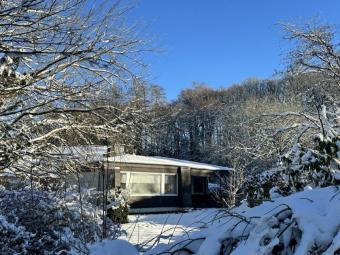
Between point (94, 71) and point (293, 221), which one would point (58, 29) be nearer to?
point (94, 71)

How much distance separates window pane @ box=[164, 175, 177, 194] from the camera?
2723 cm

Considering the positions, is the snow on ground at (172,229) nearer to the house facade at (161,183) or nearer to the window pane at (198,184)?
the house facade at (161,183)

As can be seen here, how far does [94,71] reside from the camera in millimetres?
13055

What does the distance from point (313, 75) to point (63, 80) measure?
10316mm

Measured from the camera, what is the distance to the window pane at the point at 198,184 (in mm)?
29933

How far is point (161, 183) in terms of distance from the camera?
1062 inches

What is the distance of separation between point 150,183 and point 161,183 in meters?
0.85

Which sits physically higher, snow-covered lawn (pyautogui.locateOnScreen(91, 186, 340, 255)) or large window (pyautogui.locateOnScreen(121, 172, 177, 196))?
large window (pyautogui.locateOnScreen(121, 172, 177, 196))

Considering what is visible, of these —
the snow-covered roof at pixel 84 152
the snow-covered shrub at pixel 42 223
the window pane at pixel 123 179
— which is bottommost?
the snow-covered shrub at pixel 42 223

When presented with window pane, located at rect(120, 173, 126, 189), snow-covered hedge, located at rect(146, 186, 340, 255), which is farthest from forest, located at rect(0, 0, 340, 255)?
window pane, located at rect(120, 173, 126, 189)

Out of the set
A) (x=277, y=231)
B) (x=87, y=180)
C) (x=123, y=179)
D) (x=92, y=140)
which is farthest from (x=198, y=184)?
(x=277, y=231)

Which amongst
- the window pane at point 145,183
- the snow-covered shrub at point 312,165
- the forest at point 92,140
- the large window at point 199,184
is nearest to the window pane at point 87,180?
the forest at point 92,140

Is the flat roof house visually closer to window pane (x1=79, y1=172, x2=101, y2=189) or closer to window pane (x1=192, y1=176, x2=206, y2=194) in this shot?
window pane (x1=192, y1=176, x2=206, y2=194)

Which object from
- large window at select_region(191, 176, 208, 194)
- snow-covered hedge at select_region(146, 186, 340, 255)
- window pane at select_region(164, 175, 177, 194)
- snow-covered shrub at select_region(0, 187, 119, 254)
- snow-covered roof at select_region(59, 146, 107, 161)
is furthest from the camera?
large window at select_region(191, 176, 208, 194)
